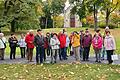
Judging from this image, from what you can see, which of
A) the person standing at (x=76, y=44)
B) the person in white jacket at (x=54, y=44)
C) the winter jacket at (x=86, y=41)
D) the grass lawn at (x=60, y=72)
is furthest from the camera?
the winter jacket at (x=86, y=41)

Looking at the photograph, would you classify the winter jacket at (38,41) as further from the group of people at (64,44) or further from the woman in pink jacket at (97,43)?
the woman in pink jacket at (97,43)

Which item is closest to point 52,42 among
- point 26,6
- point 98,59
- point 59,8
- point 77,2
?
point 98,59

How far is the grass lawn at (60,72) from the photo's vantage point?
14.7 m

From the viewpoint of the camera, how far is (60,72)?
16.1m

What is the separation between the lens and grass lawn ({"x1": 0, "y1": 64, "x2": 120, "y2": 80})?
1467 centimetres

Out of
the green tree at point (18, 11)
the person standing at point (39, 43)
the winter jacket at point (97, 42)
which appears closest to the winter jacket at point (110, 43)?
the winter jacket at point (97, 42)

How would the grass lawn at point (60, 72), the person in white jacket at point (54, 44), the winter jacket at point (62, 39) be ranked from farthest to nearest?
the winter jacket at point (62, 39)
the person in white jacket at point (54, 44)
the grass lawn at point (60, 72)

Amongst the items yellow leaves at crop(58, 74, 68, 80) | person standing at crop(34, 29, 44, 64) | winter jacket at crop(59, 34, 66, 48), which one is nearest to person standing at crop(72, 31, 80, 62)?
winter jacket at crop(59, 34, 66, 48)

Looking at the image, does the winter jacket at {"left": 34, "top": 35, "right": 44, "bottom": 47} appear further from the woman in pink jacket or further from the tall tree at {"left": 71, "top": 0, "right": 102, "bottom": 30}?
the tall tree at {"left": 71, "top": 0, "right": 102, "bottom": 30}

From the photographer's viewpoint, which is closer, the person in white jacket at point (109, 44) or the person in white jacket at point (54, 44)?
the person in white jacket at point (109, 44)

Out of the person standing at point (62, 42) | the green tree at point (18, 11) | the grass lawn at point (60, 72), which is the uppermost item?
the green tree at point (18, 11)

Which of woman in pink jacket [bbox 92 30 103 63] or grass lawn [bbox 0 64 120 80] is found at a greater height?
woman in pink jacket [bbox 92 30 103 63]

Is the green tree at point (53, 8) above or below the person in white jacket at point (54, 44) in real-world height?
above

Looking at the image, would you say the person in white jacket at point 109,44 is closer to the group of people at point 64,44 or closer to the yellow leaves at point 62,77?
the group of people at point 64,44
